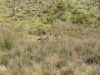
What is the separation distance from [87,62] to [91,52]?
82cm

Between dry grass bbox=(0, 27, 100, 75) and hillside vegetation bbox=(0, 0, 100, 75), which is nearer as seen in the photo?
dry grass bbox=(0, 27, 100, 75)

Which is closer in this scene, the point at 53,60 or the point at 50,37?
the point at 53,60

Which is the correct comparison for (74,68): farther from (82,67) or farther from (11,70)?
(11,70)

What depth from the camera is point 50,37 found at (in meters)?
9.22

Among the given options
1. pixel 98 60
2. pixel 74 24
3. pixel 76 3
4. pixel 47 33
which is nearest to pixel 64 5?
pixel 76 3

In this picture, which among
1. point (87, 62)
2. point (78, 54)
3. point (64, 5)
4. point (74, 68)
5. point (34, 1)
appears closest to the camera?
point (74, 68)

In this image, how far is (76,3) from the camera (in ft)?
44.2

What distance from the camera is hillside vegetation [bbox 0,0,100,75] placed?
5.41m

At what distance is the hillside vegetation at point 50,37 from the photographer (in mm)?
5406

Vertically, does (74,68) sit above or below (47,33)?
above

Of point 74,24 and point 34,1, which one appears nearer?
point 74,24

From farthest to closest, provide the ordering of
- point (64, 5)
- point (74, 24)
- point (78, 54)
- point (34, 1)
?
1. point (34, 1)
2. point (64, 5)
3. point (74, 24)
4. point (78, 54)

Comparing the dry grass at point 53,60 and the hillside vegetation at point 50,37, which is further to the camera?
the hillside vegetation at point 50,37

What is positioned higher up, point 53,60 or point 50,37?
point 53,60
